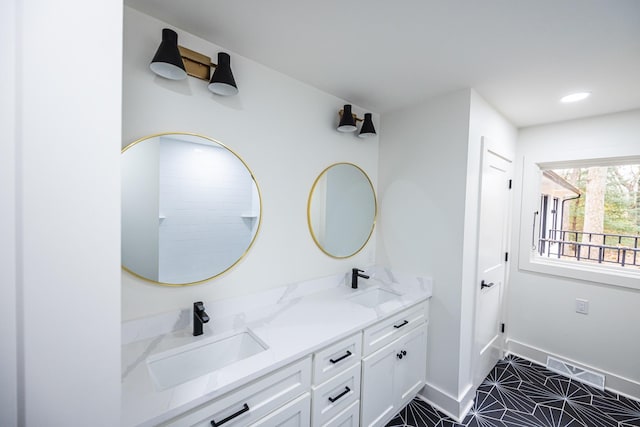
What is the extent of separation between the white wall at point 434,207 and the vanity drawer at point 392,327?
0.16m

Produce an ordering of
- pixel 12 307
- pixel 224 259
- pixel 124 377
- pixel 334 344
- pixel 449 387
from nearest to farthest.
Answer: pixel 12 307 → pixel 124 377 → pixel 334 344 → pixel 224 259 → pixel 449 387

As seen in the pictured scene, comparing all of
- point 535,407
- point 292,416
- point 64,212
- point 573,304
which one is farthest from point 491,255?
point 64,212

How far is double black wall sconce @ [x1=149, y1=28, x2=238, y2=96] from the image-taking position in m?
1.15

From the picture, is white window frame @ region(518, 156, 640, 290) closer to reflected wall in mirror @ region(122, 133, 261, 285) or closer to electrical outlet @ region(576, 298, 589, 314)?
electrical outlet @ region(576, 298, 589, 314)

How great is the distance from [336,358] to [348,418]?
0.40 meters

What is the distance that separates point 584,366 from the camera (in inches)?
91.9

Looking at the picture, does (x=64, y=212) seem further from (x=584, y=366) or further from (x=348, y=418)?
(x=584, y=366)

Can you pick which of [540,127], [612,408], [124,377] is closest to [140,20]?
[124,377]

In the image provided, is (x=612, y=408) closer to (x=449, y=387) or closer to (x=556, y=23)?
(x=449, y=387)

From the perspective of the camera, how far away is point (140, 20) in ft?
3.89

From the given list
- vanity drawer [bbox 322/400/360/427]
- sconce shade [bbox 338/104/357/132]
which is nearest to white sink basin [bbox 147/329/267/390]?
vanity drawer [bbox 322/400/360/427]

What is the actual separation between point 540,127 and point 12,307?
141 inches

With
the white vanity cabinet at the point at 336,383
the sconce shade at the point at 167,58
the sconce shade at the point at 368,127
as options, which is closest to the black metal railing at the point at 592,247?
the sconce shade at the point at 368,127

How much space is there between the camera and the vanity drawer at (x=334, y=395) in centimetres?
125
